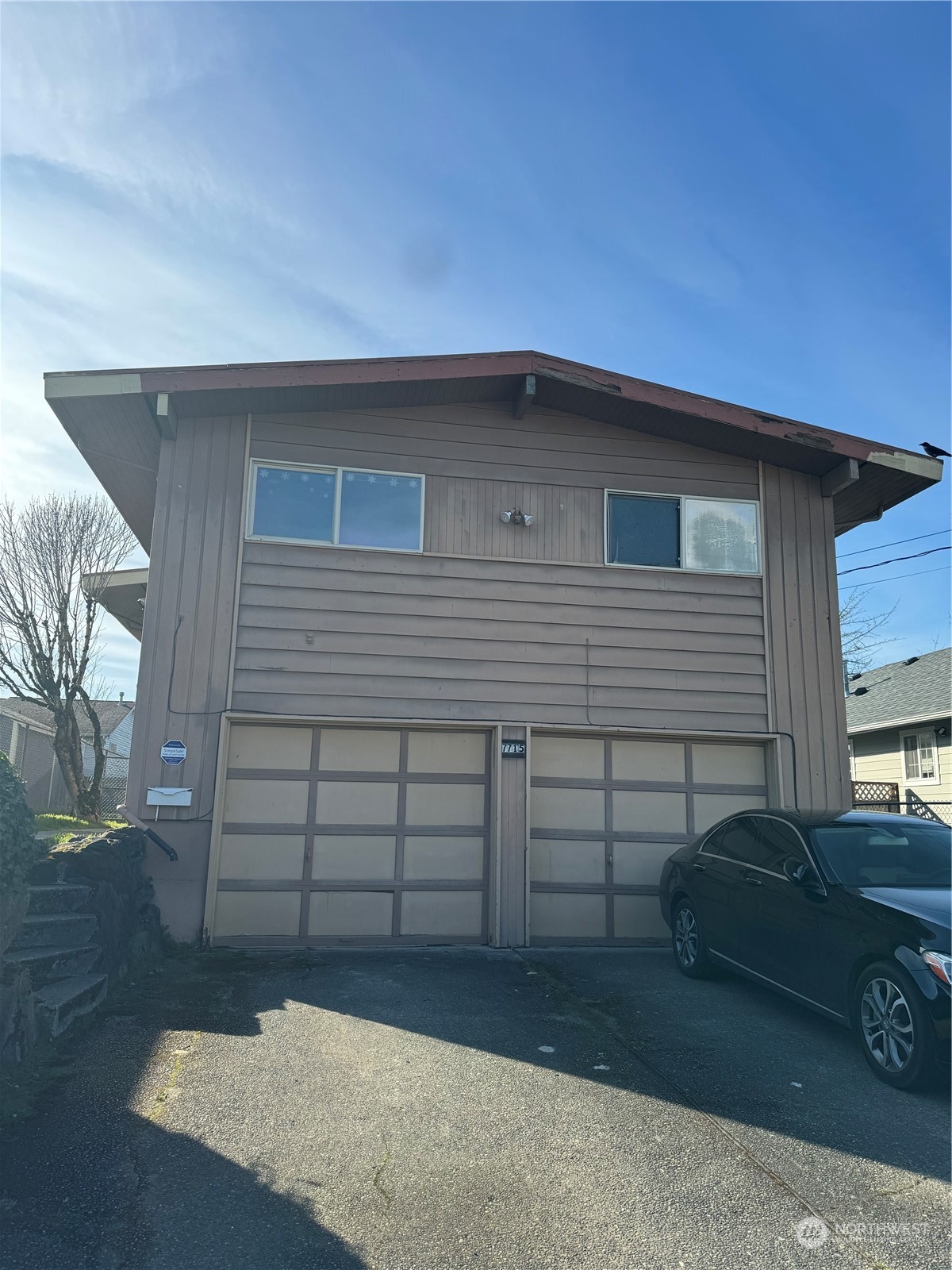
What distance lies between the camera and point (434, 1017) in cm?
613

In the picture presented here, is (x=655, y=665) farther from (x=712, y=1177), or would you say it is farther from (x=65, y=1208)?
(x=65, y=1208)

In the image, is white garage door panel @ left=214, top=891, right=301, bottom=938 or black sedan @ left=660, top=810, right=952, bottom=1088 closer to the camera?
black sedan @ left=660, top=810, right=952, bottom=1088

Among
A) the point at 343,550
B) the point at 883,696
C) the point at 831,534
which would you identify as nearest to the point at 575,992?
the point at 343,550

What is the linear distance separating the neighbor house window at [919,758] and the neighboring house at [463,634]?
11.3m

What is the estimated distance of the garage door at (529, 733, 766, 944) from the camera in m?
9.12

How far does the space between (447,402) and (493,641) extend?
101 inches

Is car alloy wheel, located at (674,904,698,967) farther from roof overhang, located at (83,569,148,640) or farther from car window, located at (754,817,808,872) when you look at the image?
roof overhang, located at (83,569,148,640)

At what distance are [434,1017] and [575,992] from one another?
1296 millimetres

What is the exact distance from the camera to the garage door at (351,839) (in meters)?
8.62

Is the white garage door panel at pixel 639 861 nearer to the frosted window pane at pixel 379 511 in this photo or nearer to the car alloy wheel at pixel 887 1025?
the frosted window pane at pixel 379 511

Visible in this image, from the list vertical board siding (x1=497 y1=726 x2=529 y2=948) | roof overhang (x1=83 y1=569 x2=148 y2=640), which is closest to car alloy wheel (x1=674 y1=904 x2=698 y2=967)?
vertical board siding (x1=497 y1=726 x2=529 y2=948)

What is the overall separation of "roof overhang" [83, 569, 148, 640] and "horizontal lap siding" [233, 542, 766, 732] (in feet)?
10.6

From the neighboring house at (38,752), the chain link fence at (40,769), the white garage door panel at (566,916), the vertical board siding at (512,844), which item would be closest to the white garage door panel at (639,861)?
the white garage door panel at (566,916)

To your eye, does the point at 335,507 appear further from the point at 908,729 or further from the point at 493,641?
the point at 908,729
